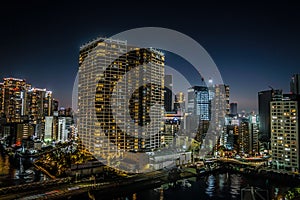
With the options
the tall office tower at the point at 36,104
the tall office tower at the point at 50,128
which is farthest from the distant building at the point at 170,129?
the tall office tower at the point at 36,104

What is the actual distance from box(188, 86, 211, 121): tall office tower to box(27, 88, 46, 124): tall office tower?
15.2 metres

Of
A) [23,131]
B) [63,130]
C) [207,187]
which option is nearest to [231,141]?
[207,187]

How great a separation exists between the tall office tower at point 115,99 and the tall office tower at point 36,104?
13723mm

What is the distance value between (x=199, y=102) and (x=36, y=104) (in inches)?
648

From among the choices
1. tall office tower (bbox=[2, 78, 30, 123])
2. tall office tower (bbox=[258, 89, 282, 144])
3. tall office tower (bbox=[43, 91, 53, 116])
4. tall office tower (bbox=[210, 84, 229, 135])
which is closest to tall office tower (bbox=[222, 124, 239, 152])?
tall office tower (bbox=[258, 89, 282, 144])

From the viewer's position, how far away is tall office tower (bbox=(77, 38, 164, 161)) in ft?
37.6

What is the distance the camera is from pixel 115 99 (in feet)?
38.7

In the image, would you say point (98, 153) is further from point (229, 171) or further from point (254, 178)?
point (254, 178)

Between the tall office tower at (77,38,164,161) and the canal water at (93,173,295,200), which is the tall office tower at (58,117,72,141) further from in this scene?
the canal water at (93,173,295,200)

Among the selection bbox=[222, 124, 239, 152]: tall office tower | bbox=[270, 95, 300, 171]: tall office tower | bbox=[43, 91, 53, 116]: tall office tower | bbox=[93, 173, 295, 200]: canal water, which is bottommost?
bbox=[93, 173, 295, 200]: canal water

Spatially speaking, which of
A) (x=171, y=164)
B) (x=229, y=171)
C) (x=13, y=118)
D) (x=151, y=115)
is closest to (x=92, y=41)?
(x=151, y=115)

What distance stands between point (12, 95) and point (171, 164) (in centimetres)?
1986

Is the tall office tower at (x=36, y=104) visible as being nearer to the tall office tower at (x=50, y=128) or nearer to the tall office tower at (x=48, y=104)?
the tall office tower at (x=48, y=104)

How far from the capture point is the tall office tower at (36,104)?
2441 cm
